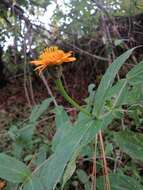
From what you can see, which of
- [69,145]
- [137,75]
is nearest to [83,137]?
[69,145]

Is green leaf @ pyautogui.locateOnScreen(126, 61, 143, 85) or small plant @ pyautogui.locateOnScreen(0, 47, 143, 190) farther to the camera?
green leaf @ pyautogui.locateOnScreen(126, 61, 143, 85)

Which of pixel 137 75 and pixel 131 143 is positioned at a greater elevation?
pixel 137 75

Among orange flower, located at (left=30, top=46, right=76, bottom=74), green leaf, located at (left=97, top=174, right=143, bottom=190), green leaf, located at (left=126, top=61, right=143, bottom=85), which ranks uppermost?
orange flower, located at (left=30, top=46, right=76, bottom=74)

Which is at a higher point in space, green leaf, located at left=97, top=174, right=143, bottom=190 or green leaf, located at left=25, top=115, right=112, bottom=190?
→ green leaf, located at left=25, top=115, right=112, bottom=190

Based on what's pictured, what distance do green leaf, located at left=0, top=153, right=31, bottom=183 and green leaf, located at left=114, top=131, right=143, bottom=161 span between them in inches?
6.7

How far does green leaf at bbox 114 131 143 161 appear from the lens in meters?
0.77

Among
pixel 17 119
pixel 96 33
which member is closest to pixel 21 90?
pixel 17 119

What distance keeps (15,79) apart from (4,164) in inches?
152

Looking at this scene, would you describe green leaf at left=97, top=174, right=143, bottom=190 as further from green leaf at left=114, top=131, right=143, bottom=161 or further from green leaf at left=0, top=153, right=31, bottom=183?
green leaf at left=0, top=153, right=31, bottom=183

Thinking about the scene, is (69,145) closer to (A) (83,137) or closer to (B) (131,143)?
(A) (83,137)

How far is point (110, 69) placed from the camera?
0.69 meters

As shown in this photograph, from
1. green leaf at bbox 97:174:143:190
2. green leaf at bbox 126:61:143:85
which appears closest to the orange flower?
green leaf at bbox 126:61:143:85

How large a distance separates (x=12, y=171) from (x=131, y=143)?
0.21 metres

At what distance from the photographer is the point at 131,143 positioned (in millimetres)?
774
